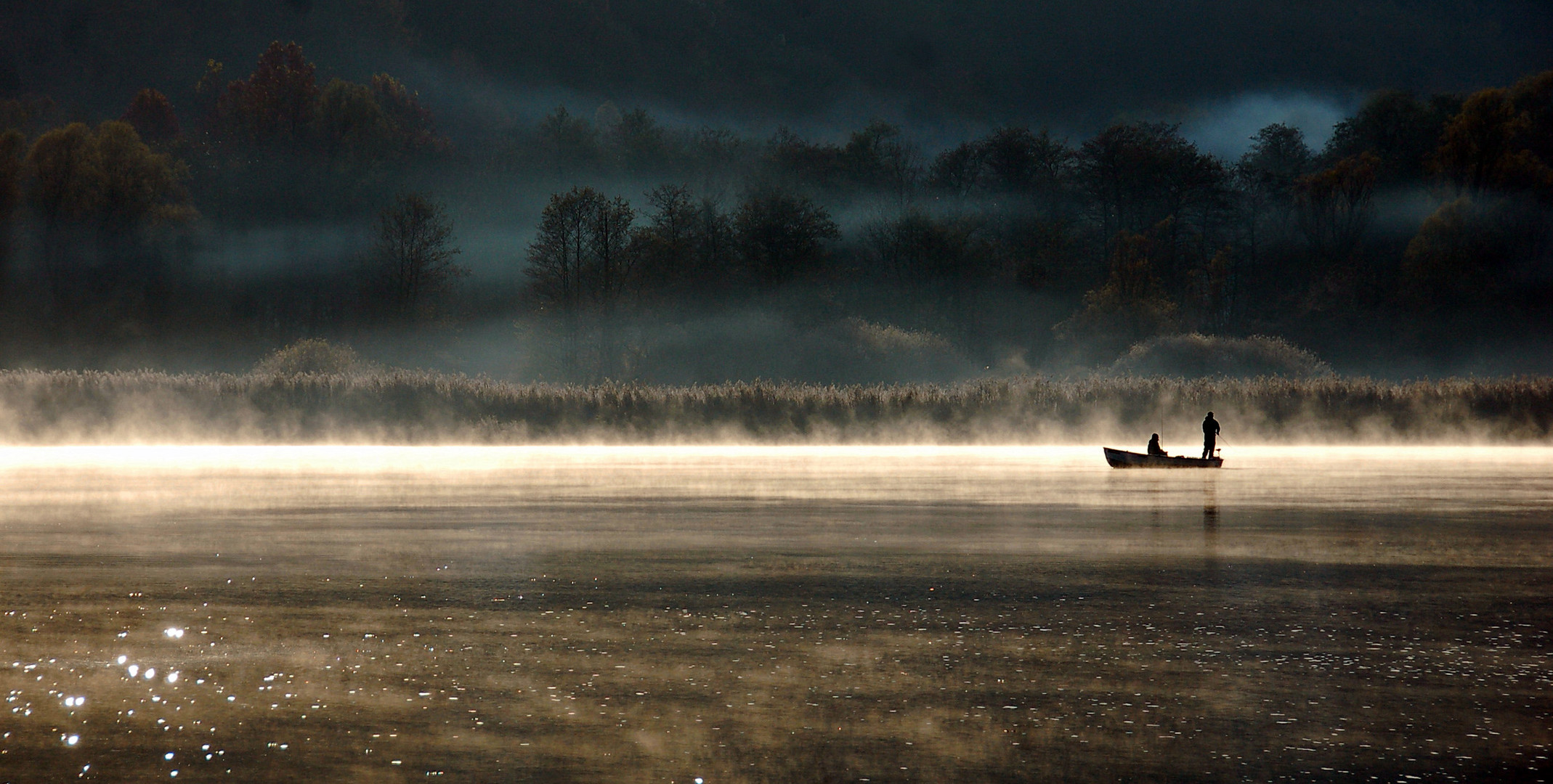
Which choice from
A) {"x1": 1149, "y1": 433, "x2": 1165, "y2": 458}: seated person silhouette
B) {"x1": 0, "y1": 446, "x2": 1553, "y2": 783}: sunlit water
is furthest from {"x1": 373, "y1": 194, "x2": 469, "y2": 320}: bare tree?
{"x1": 0, "y1": 446, "x2": 1553, "y2": 783}: sunlit water

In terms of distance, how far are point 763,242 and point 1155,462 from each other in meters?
40.2

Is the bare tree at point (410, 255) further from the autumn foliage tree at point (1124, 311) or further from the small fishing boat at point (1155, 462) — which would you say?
the small fishing boat at point (1155, 462)

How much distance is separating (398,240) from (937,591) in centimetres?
5698

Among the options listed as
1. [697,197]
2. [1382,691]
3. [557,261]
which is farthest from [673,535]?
[697,197]

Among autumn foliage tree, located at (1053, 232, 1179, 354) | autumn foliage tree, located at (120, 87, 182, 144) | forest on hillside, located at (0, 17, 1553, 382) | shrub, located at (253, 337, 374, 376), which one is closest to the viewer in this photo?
shrub, located at (253, 337, 374, 376)

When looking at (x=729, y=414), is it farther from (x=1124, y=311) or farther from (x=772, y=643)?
(x=1124, y=311)

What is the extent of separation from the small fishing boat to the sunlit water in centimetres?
828

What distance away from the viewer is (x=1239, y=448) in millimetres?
31297

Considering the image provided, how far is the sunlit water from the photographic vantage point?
413 cm

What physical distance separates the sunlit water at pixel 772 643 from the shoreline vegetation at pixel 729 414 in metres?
19.4

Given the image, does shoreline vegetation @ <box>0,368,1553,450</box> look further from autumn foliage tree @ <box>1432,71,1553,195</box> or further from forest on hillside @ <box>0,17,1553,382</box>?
autumn foliage tree @ <box>1432,71,1553,195</box>

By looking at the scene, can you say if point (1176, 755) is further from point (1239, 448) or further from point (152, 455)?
point (1239, 448)

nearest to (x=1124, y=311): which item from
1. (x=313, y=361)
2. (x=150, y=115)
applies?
(x=313, y=361)

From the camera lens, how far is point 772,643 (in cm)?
595
